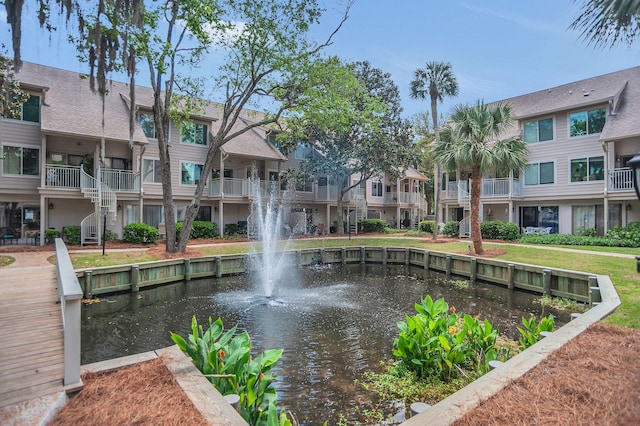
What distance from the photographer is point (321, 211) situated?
31.8 m

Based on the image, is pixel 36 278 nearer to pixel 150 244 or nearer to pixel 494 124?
pixel 150 244

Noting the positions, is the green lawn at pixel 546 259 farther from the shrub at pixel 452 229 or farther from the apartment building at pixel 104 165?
the shrub at pixel 452 229

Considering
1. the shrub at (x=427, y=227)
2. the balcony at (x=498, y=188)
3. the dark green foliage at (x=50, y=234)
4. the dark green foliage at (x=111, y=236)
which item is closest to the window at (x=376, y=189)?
the shrub at (x=427, y=227)

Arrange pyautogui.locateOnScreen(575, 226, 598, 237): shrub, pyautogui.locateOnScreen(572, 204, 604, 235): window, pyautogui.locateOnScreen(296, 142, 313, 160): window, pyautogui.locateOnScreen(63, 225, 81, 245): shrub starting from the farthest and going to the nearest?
1. pyautogui.locateOnScreen(296, 142, 313, 160): window
2. pyautogui.locateOnScreen(572, 204, 604, 235): window
3. pyautogui.locateOnScreen(575, 226, 598, 237): shrub
4. pyautogui.locateOnScreen(63, 225, 81, 245): shrub

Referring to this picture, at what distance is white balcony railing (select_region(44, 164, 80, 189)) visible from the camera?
698 inches

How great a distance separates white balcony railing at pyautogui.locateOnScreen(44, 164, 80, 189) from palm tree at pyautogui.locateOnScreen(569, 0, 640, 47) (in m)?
20.9

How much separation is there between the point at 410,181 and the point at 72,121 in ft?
99.7

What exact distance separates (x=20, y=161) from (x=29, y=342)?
1740 centimetres

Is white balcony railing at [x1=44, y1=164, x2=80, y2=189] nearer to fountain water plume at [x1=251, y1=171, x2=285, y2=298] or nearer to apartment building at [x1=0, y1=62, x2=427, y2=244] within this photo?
apartment building at [x1=0, y1=62, x2=427, y2=244]

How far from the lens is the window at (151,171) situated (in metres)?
22.0

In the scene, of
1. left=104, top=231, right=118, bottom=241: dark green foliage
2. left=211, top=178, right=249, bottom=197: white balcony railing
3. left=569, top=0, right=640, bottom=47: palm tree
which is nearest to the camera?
left=569, top=0, right=640, bottom=47: palm tree

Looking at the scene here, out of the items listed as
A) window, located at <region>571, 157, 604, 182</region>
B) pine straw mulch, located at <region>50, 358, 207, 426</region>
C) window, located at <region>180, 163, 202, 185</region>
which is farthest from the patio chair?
window, located at <region>571, 157, 604, 182</region>

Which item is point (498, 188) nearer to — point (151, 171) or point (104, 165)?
point (151, 171)

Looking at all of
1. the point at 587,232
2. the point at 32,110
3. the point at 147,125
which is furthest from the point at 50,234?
the point at 587,232
